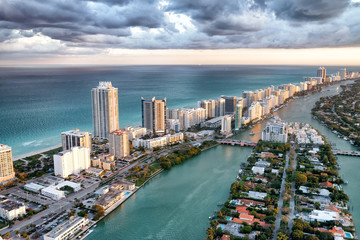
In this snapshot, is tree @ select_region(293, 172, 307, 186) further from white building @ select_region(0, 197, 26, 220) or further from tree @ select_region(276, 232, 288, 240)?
white building @ select_region(0, 197, 26, 220)

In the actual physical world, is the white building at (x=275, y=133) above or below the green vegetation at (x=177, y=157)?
above

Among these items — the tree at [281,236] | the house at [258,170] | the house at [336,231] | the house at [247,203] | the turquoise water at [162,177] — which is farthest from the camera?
the house at [258,170]

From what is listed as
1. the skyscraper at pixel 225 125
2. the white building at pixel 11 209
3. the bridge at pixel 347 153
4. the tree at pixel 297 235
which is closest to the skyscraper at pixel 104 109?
the skyscraper at pixel 225 125

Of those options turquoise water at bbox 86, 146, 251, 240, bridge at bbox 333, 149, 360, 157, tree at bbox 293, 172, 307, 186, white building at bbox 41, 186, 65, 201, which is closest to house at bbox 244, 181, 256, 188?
turquoise water at bbox 86, 146, 251, 240

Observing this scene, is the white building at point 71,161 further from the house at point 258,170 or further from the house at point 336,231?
the house at point 336,231

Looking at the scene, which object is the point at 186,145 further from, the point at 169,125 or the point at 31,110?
the point at 31,110

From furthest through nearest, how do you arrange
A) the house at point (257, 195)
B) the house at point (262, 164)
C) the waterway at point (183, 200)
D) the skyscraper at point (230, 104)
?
the skyscraper at point (230, 104) → the house at point (262, 164) → the house at point (257, 195) → the waterway at point (183, 200)
